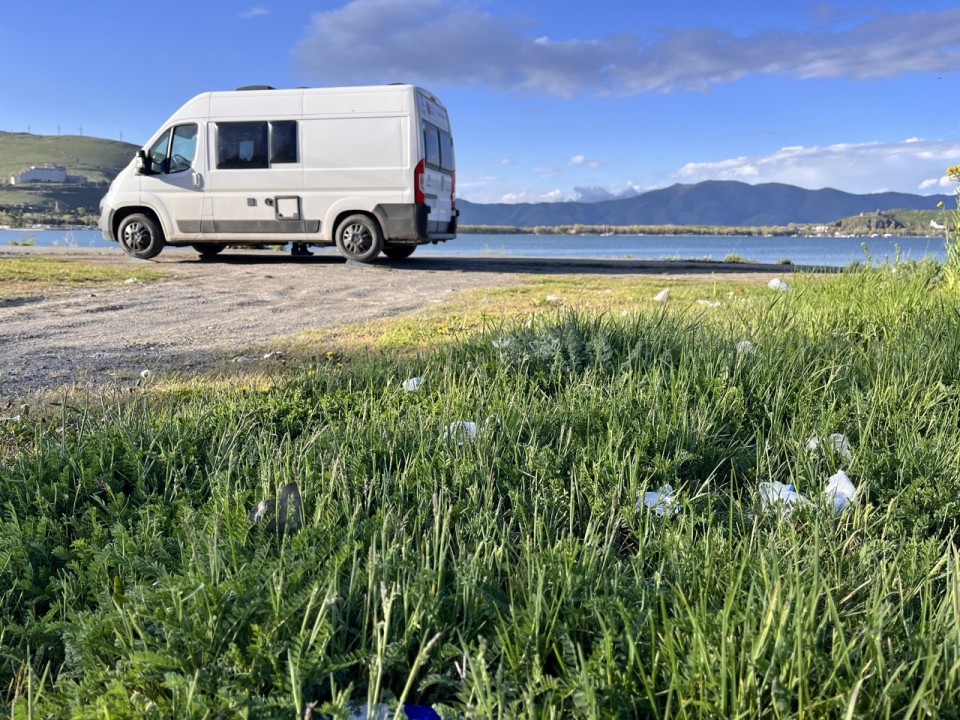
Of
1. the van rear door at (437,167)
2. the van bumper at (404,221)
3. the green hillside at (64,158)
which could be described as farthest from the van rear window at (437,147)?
the green hillside at (64,158)

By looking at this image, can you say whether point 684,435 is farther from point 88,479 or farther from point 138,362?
point 138,362

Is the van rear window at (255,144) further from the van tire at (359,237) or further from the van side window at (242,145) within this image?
the van tire at (359,237)

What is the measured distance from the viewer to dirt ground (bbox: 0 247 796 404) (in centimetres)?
450

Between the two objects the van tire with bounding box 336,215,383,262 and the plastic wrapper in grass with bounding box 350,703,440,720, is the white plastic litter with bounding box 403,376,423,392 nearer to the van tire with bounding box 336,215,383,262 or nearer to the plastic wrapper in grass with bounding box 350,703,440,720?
the plastic wrapper in grass with bounding box 350,703,440,720

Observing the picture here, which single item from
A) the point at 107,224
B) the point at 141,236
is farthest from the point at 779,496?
the point at 107,224

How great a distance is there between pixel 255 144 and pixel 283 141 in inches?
23.3

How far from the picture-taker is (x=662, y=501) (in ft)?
7.18

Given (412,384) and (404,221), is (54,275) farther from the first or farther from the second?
(412,384)

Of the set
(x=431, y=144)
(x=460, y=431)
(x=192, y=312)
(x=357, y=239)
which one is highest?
(x=431, y=144)

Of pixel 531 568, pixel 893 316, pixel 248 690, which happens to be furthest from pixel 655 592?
pixel 893 316

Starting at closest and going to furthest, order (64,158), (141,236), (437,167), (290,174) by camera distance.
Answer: (290,174) → (437,167) → (141,236) → (64,158)

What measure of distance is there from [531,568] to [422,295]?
24.6 feet

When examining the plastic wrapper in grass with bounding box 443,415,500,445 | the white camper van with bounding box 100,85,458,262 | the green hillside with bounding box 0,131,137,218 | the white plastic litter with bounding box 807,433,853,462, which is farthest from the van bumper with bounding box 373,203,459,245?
the green hillside with bounding box 0,131,137,218

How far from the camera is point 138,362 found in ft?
15.2
